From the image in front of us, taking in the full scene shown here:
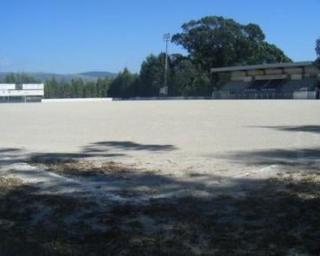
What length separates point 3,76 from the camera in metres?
169

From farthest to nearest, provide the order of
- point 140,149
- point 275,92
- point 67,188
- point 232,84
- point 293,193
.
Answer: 1. point 232,84
2. point 275,92
3. point 140,149
4. point 67,188
5. point 293,193

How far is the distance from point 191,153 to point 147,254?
7449mm

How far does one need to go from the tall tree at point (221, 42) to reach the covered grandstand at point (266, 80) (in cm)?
715

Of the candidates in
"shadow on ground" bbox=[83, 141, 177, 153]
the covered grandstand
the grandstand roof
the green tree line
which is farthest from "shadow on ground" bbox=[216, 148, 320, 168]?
the green tree line

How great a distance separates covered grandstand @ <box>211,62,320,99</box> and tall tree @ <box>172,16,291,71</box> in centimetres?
715

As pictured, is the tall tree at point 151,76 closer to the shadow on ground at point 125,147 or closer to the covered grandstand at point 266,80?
the covered grandstand at point 266,80

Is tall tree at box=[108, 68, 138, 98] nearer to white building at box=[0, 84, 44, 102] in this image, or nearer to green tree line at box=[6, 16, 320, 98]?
green tree line at box=[6, 16, 320, 98]

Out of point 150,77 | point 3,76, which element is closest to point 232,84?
point 150,77

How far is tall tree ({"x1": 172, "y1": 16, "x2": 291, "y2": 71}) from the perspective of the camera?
125562 millimetres

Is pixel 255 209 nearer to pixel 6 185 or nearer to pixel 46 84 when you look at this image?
pixel 6 185

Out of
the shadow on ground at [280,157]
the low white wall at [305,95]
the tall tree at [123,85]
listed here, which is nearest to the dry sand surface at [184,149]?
the shadow on ground at [280,157]

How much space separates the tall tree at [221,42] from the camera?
126m

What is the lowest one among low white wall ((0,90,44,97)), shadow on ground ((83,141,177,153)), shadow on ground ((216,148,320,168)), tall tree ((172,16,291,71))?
shadow on ground ((83,141,177,153))

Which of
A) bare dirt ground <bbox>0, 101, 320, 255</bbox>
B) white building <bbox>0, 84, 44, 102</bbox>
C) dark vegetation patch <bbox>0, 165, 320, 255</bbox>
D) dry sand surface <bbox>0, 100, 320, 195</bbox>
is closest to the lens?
dark vegetation patch <bbox>0, 165, 320, 255</bbox>
